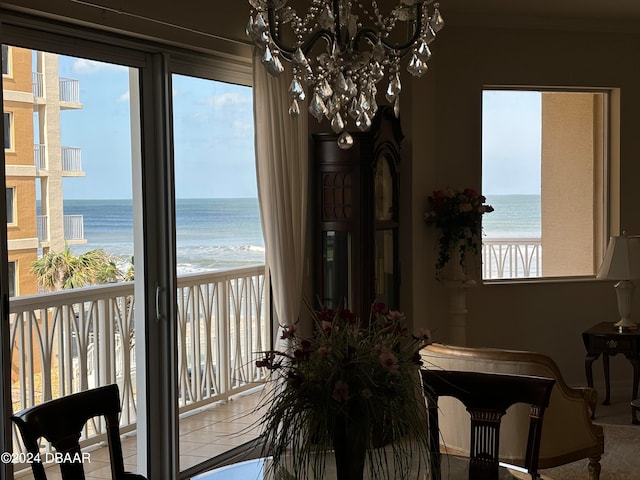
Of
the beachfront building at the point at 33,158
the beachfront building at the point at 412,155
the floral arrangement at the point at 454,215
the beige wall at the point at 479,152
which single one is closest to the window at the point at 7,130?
the beachfront building at the point at 33,158

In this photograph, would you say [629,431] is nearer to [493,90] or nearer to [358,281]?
[358,281]

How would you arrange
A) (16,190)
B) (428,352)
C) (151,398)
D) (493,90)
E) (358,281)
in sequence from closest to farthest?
(16,190)
(428,352)
(151,398)
(358,281)
(493,90)

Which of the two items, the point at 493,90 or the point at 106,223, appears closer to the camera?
the point at 106,223

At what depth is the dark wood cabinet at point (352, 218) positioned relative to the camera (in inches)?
188

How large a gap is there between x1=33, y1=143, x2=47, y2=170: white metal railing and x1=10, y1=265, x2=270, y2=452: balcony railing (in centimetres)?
61

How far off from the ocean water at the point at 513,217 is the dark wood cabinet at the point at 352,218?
1.62m

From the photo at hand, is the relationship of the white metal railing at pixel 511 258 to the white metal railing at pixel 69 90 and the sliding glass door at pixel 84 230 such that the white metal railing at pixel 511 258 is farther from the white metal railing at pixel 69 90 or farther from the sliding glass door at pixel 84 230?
the white metal railing at pixel 69 90

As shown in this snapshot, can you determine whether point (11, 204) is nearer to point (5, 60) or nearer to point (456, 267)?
point (5, 60)

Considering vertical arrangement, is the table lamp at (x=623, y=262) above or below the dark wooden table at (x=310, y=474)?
above

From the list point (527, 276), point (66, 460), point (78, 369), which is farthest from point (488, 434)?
point (527, 276)

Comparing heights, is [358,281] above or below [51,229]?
below

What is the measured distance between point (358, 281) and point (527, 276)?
2.21m

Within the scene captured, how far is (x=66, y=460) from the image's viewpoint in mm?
2289

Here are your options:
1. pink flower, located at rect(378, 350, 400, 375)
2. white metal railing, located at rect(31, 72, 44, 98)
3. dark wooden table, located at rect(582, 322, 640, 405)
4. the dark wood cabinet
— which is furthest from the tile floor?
dark wooden table, located at rect(582, 322, 640, 405)
